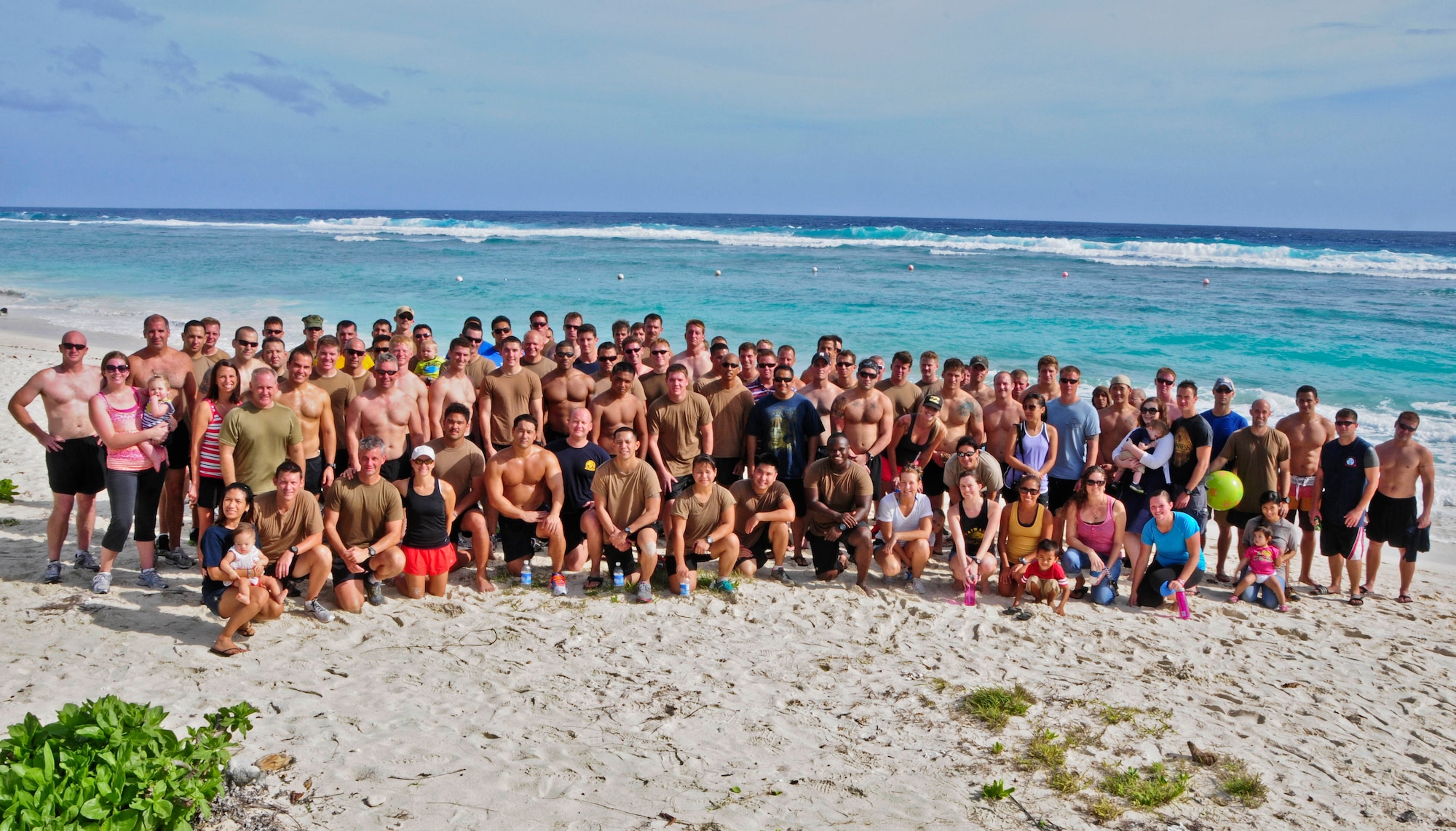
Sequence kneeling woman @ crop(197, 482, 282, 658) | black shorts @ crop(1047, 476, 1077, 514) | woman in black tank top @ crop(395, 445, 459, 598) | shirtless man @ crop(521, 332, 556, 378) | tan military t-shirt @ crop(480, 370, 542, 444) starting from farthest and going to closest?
shirtless man @ crop(521, 332, 556, 378) → black shorts @ crop(1047, 476, 1077, 514) → tan military t-shirt @ crop(480, 370, 542, 444) → woman in black tank top @ crop(395, 445, 459, 598) → kneeling woman @ crop(197, 482, 282, 658)

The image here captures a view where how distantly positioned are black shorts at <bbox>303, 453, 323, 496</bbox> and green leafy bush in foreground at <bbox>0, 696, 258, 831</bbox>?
129 inches

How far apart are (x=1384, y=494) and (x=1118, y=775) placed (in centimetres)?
461

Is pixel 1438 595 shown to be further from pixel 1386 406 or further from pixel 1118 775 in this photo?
pixel 1386 406

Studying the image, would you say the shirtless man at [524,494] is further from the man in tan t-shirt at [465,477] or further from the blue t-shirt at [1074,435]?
the blue t-shirt at [1074,435]

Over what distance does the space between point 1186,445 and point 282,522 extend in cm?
711

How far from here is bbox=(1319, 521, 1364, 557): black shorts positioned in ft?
25.4

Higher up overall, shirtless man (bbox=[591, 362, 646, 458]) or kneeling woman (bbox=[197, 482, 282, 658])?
shirtless man (bbox=[591, 362, 646, 458])

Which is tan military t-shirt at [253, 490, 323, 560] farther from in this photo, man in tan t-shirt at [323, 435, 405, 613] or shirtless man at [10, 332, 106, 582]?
shirtless man at [10, 332, 106, 582]

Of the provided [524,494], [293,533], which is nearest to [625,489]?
[524,494]

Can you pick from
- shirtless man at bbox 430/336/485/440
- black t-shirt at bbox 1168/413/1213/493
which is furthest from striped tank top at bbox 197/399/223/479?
black t-shirt at bbox 1168/413/1213/493

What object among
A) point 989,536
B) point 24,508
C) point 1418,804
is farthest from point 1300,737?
point 24,508

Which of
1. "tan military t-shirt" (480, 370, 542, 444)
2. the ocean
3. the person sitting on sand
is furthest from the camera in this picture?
the ocean

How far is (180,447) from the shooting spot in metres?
7.48

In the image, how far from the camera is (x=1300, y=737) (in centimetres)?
547
